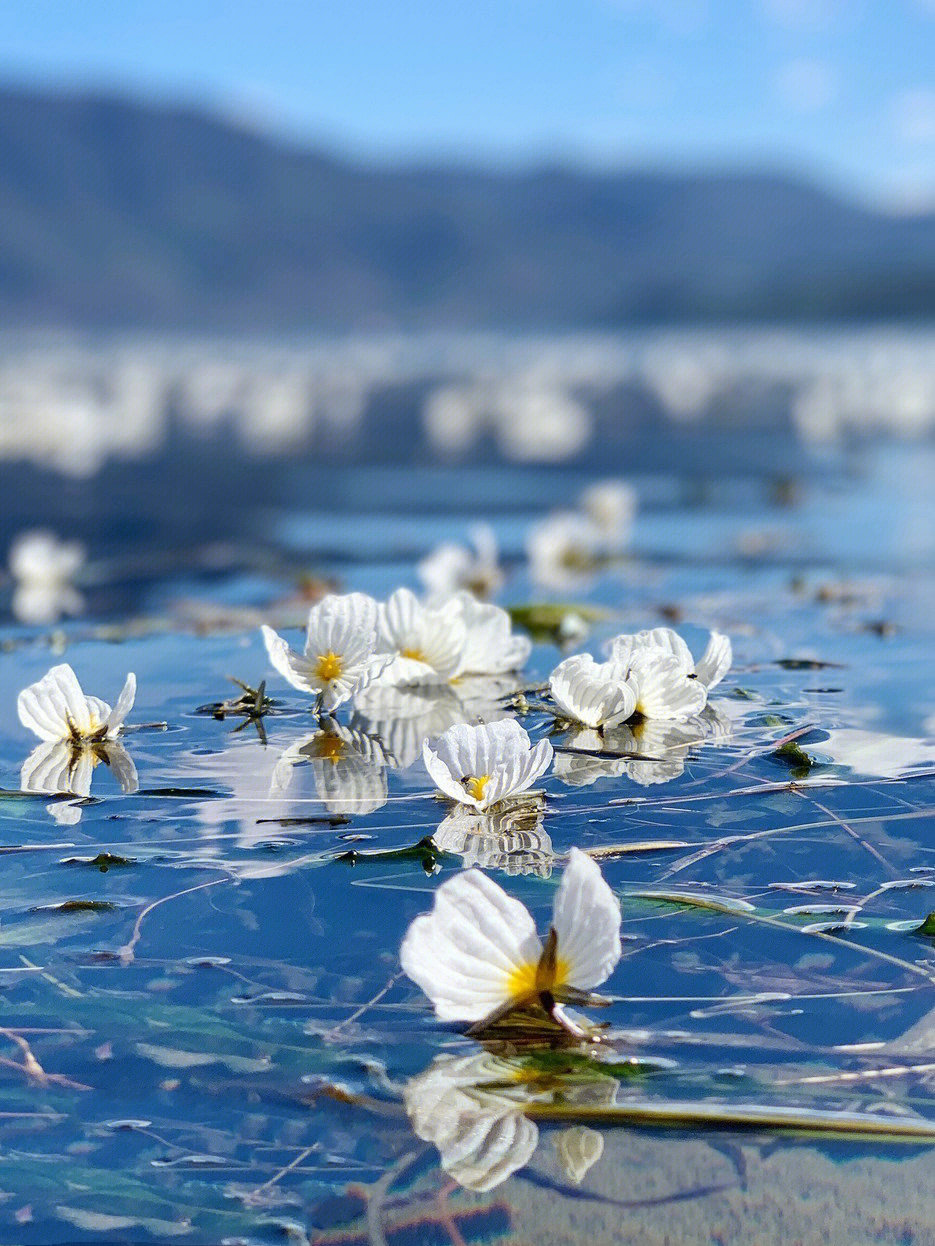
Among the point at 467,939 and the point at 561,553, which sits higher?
the point at 561,553

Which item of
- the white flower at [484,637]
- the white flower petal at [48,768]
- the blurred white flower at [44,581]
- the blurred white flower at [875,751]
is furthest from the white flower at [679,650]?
the blurred white flower at [44,581]

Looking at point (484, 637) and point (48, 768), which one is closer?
point (48, 768)

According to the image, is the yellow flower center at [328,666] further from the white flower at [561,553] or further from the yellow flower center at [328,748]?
the white flower at [561,553]

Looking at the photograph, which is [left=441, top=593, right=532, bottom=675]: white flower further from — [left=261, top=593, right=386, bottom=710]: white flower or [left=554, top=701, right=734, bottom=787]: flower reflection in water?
[left=554, top=701, right=734, bottom=787]: flower reflection in water

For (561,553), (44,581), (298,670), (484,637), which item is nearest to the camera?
(298,670)

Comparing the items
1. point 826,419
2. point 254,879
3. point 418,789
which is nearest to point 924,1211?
point 254,879

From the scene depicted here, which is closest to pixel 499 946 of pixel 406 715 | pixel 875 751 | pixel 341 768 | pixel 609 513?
pixel 341 768

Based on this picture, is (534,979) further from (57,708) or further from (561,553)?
(561,553)
